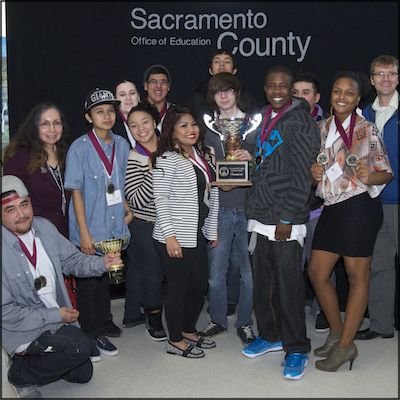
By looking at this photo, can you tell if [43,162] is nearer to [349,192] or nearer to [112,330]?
[112,330]

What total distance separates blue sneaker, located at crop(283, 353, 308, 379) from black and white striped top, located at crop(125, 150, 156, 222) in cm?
127

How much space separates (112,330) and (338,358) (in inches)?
60.5

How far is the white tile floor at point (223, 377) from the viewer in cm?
336

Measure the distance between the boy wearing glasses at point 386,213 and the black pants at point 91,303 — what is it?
1708 mm

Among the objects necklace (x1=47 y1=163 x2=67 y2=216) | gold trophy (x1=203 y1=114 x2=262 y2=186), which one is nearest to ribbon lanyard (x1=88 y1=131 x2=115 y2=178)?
necklace (x1=47 y1=163 x2=67 y2=216)

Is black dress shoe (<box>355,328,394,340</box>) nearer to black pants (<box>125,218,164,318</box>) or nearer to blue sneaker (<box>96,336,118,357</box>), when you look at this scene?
black pants (<box>125,218,164,318</box>)

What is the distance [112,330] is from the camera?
428 cm

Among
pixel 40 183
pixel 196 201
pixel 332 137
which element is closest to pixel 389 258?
pixel 332 137

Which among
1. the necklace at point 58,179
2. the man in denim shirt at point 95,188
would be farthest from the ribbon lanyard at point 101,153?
the necklace at point 58,179

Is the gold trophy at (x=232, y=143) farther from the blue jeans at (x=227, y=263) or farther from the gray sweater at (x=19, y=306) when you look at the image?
the gray sweater at (x=19, y=306)

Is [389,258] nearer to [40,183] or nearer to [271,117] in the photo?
[271,117]

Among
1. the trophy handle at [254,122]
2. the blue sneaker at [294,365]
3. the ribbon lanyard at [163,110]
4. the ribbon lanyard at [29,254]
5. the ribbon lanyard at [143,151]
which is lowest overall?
the blue sneaker at [294,365]

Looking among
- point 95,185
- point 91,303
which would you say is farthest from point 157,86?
point 91,303

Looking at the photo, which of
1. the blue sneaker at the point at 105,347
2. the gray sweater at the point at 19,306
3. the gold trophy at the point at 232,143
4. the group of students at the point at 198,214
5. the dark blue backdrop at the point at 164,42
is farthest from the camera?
the dark blue backdrop at the point at 164,42
